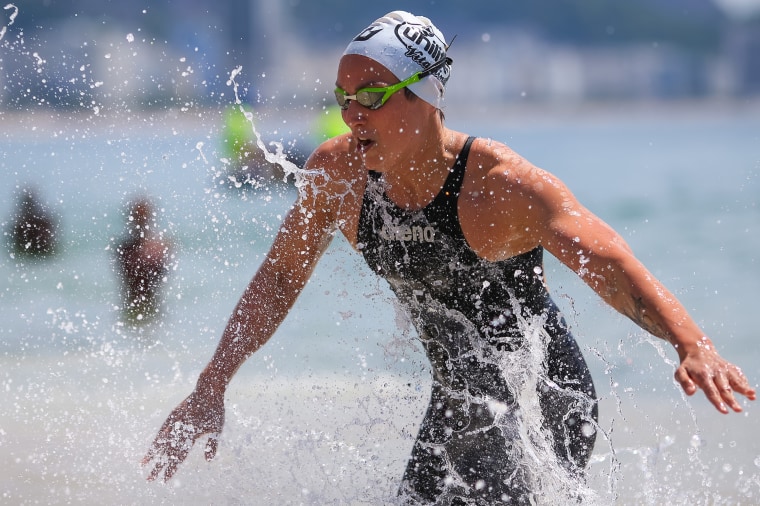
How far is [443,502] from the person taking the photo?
3.49 metres

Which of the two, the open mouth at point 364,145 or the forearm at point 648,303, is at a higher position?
the open mouth at point 364,145

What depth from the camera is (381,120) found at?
3230 mm

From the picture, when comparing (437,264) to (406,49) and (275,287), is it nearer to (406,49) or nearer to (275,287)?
(275,287)

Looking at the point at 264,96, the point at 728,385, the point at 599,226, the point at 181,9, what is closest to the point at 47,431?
the point at 599,226

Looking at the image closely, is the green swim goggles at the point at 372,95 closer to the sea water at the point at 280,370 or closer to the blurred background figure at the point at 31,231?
the sea water at the point at 280,370

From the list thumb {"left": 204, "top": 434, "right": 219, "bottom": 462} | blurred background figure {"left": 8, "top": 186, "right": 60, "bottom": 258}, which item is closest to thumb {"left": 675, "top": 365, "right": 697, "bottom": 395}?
thumb {"left": 204, "top": 434, "right": 219, "bottom": 462}

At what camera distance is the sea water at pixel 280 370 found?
179 inches

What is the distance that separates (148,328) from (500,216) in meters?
5.86

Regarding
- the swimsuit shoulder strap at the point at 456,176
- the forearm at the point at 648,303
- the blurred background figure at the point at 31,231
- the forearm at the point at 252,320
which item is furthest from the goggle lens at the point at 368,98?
the blurred background figure at the point at 31,231

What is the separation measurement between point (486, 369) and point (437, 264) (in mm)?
418

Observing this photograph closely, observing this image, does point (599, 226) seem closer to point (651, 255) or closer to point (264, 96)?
point (651, 255)

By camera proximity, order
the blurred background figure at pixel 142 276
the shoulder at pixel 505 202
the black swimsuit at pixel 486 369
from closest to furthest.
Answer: the shoulder at pixel 505 202 → the black swimsuit at pixel 486 369 → the blurred background figure at pixel 142 276

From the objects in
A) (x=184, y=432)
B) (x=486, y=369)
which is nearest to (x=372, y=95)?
(x=486, y=369)

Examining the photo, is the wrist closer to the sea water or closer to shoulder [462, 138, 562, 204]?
the sea water
